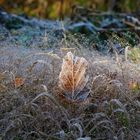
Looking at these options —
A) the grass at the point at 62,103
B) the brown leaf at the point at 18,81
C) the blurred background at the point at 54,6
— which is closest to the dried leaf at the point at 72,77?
the grass at the point at 62,103

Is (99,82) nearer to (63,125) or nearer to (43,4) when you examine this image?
(63,125)

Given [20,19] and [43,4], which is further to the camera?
[43,4]

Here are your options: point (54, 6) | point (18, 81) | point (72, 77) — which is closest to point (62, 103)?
point (72, 77)

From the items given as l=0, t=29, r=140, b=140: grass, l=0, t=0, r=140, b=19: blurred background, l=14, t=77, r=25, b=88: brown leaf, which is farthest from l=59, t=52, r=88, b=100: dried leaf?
l=0, t=0, r=140, b=19: blurred background

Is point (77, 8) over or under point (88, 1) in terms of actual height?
over

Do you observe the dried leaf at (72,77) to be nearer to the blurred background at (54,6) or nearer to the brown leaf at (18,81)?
the brown leaf at (18,81)

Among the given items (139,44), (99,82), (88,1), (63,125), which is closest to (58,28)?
(139,44)
